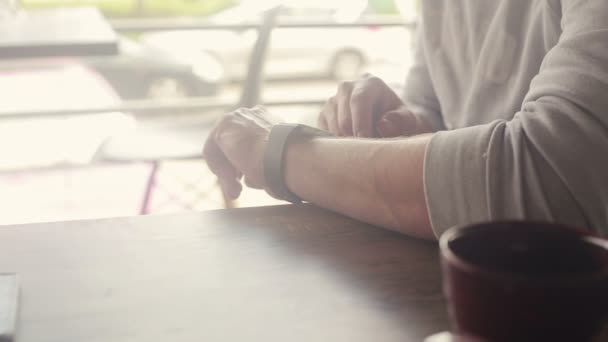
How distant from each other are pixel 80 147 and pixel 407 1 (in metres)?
2.19

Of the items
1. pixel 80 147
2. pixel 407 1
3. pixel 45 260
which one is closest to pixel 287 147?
pixel 45 260

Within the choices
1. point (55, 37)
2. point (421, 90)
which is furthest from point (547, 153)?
point (55, 37)

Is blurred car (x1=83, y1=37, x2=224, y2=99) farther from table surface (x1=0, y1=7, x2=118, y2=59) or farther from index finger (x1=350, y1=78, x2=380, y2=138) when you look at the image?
index finger (x1=350, y1=78, x2=380, y2=138)

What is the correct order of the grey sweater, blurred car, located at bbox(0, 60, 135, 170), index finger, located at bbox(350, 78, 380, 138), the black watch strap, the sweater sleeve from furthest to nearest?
1. blurred car, located at bbox(0, 60, 135, 170)
2. the sweater sleeve
3. index finger, located at bbox(350, 78, 380, 138)
4. the black watch strap
5. the grey sweater

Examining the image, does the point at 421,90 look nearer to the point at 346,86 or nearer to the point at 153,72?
the point at 346,86

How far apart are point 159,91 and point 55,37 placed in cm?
219

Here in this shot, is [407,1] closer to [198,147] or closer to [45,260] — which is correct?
[198,147]

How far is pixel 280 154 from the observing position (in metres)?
0.89

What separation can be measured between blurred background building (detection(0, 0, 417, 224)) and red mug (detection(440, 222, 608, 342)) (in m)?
1.71

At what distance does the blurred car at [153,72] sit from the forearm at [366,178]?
3.34 meters

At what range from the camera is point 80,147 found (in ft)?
12.8

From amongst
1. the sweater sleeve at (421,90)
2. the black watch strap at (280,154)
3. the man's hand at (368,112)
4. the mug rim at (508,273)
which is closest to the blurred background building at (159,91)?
the sweater sleeve at (421,90)

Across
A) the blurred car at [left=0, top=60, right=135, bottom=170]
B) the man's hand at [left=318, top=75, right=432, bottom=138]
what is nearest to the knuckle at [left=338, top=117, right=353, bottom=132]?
the man's hand at [left=318, top=75, right=432, bottom=138]

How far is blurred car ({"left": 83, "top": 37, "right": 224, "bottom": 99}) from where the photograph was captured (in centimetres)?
409
